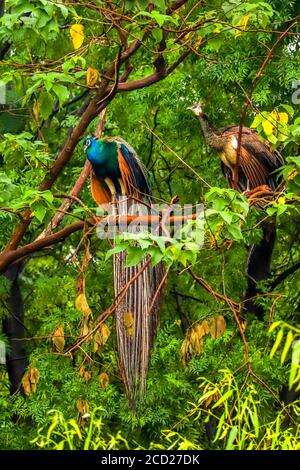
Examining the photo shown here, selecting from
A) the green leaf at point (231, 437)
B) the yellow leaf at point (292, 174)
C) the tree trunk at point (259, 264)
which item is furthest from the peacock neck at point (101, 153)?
the green leaf at point (231, 437)

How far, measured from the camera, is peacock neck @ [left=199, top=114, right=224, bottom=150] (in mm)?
8089

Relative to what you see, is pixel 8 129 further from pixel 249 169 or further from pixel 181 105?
pixel 249 169

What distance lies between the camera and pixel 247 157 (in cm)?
790

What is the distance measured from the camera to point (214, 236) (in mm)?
5617

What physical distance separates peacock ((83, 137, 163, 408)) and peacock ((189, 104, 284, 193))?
1.64 feet

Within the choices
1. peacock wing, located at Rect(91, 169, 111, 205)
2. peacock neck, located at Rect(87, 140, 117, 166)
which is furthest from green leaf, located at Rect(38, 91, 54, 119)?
peacock wing, located at Rect(91, 169, 111, 205)

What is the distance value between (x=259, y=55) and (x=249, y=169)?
1261 millimetres

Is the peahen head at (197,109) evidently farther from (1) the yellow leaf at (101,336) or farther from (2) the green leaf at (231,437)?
(2) the green leaf at (231,437)

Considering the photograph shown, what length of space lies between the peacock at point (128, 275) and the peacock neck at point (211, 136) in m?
0.48

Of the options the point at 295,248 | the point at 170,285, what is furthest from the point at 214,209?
the point at 295,248

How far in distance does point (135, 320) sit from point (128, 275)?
0.89 ft

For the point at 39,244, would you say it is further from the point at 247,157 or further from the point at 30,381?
the point at 247,157

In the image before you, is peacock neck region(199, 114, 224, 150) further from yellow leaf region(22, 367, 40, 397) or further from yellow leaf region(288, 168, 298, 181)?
yellow leaf region(22, 367, 40, 397)

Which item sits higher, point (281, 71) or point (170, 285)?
point (281, 71)
